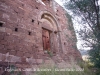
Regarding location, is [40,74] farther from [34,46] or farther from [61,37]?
[61,37]

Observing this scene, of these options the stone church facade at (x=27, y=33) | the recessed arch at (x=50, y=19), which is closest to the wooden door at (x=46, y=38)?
the stone church facade at (x=27, y=33)

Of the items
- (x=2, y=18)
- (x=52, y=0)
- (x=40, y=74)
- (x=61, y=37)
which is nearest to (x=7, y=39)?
(x=2, y=18)

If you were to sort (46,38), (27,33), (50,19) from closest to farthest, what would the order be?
(27,33) → (46,38) → (50,19)

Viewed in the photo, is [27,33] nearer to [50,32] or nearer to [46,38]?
[46,38]

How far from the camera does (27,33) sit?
5.88 m

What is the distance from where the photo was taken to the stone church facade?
15.9 ft

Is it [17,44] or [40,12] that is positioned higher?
[40,12]

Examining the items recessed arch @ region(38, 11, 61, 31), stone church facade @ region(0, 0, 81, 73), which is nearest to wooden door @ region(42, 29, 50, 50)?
stone church facade @ region(0, 0, 81, 73)

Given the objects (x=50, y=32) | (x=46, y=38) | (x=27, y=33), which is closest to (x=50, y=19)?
(x=50, y=32)

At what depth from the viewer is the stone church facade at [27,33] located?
484cm

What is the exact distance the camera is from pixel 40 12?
7.27 meters

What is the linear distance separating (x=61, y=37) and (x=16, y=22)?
413 centimetres

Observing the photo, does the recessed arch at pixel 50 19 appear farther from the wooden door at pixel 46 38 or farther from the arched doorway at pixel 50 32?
the wooden door at pixel 46 38

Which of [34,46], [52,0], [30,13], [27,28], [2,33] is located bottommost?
[34,46]
